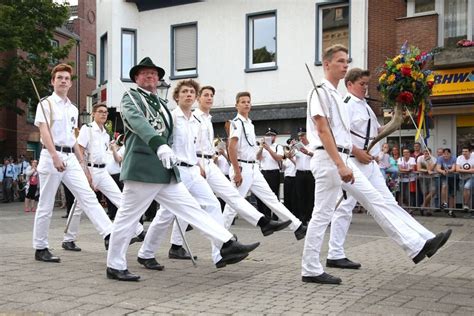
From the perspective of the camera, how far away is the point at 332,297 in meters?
5.58

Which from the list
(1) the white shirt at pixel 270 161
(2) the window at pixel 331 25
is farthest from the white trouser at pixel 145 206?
(2) the window at pixel 331 25

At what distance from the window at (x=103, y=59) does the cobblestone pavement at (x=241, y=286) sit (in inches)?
728

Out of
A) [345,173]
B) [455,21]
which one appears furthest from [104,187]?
[455,21]

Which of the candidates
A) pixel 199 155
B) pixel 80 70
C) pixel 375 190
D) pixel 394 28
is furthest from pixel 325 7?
pixel 80 70

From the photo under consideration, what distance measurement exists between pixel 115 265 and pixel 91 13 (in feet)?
138

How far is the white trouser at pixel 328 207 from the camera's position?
6129 mm

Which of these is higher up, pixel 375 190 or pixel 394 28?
pixel 394 28

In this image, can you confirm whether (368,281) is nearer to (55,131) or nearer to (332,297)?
(332,297)

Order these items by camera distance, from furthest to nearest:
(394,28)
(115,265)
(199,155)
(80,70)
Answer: (80,70), (394,28), (199,155), (115,265)

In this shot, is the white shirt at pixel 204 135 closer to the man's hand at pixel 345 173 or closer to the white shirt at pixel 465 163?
the man's hand at pixel 345 173

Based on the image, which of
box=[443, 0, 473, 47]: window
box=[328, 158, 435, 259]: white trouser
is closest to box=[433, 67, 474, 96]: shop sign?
box=[443, 0, 473, 47]: window

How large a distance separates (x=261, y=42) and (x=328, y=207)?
660 inches

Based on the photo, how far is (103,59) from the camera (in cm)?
2694

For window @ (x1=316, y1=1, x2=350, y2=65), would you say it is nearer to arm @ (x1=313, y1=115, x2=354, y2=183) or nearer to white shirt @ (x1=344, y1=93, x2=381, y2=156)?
white shirt @ (x1=344, y1=93, x2=381, y2=156)
